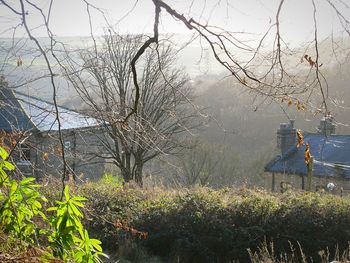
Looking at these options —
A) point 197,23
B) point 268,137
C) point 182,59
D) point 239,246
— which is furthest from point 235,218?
point 268,137

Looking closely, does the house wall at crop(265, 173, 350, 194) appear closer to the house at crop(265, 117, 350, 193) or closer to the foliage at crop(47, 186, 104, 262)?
the house at crop(265, 117, 350, 193)

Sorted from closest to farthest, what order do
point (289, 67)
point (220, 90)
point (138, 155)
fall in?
point (289, 67)
point (138, 155)
point (220, 90)

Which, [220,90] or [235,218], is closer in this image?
[235,218]

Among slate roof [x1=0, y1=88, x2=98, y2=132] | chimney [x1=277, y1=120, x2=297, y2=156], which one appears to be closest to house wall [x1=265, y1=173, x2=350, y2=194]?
chimney [x1=277, y1=120, x2=297, y2=156]

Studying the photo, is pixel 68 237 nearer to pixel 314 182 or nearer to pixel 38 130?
pixel 38 130

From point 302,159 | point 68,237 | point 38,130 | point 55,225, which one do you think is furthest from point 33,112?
point 302,159

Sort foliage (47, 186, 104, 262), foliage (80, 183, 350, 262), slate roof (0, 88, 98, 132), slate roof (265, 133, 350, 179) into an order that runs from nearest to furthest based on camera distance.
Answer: foliage (47, 186, 104, 262) < slate roof (0, 88, 98, 132) < foliage (80, 183, 350, 262) < slate roof (265, 133, 350, 179)

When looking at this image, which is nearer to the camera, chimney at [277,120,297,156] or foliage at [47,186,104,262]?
foliage at [47,186,104,262]

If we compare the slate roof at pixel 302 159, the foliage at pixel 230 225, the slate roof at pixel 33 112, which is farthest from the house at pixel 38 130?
the slate roof at pixel 302 159

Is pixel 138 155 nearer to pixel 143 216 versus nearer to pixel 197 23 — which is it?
pixel 143 216

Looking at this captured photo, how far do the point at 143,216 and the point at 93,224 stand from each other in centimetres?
105

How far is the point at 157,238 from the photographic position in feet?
30.9

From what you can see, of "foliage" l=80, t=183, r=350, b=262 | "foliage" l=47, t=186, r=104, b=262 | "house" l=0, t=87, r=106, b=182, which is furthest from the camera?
"foliage" l=80, t=183, r=350, b=262

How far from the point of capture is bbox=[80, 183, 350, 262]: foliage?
29.6ft
